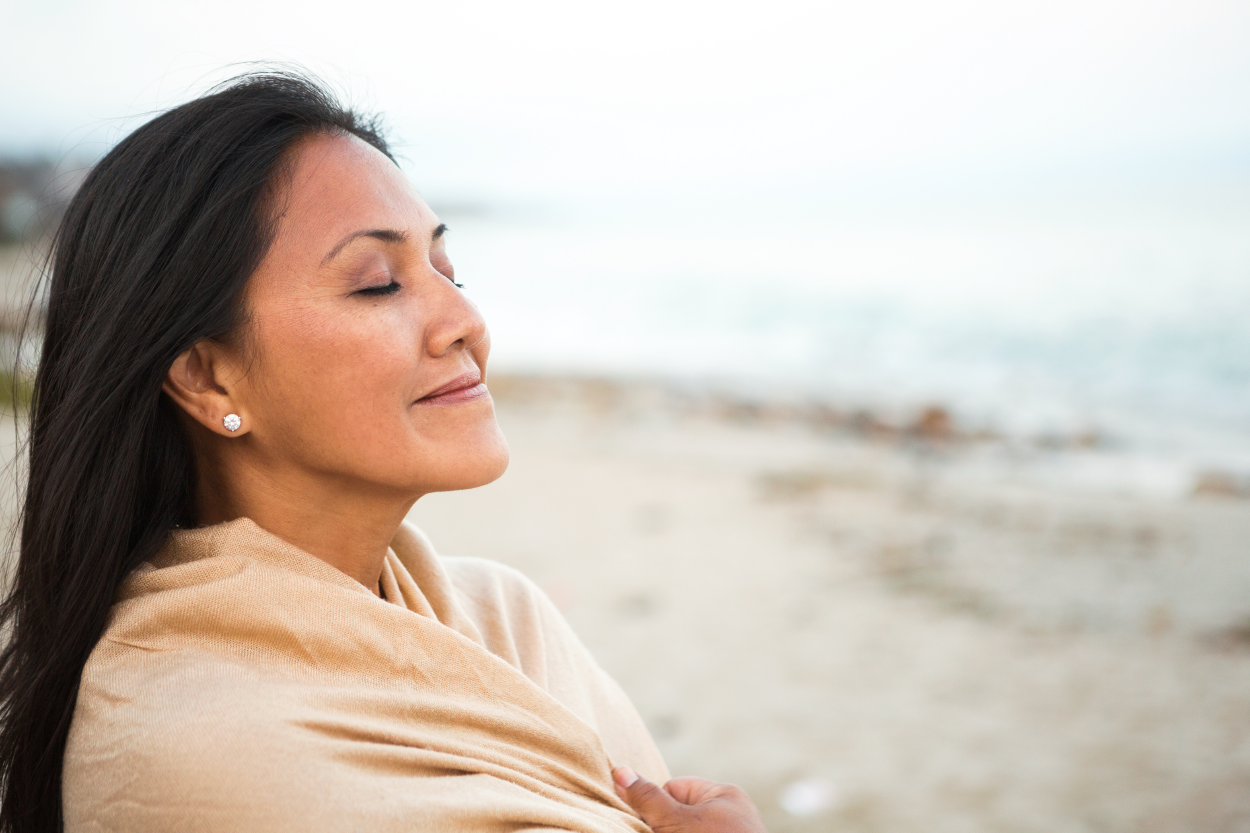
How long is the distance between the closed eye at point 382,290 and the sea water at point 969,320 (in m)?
4.43

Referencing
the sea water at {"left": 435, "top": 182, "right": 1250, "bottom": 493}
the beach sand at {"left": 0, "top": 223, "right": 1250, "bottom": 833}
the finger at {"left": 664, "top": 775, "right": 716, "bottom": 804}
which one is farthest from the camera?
the sea water at {"left": 435, "top": 182, "right": 1250, "bottom": 493}

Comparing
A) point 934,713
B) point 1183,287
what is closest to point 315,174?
point 934,713

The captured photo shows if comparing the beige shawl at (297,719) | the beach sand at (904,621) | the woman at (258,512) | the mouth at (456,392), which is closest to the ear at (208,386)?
the woman at (258,512)

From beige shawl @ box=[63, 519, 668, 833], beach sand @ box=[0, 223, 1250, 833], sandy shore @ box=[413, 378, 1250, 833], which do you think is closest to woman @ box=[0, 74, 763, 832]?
beige shawl @ box=[63, 519, 668, 833]

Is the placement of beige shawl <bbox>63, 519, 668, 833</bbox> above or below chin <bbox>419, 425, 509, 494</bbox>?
below

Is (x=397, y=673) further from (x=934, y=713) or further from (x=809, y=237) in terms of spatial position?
(x=809, y=237)

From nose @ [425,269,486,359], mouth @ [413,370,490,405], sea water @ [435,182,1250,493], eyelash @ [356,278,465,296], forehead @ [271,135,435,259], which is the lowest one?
sea water @ [435,182,1250,493]

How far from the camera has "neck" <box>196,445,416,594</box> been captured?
1462 mm

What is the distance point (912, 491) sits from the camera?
293 inches

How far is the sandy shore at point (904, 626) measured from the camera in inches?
144

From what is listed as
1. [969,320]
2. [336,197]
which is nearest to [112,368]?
[336,197]

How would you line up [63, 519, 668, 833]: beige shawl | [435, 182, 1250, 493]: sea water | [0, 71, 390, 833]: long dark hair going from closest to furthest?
[63, 519, 668, 833]: beige shawl → [0, 71, 390, 833]: long dark hair → [435, 182, 1250, 493]: sea water

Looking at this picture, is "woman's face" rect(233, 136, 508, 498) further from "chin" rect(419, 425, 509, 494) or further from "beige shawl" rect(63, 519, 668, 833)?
"beige shawl" rect(63, 519, 668, 833)

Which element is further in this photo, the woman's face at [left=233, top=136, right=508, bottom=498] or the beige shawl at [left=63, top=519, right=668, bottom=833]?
the woman's face at [left=233, top=136, right=508, bottom=498]
